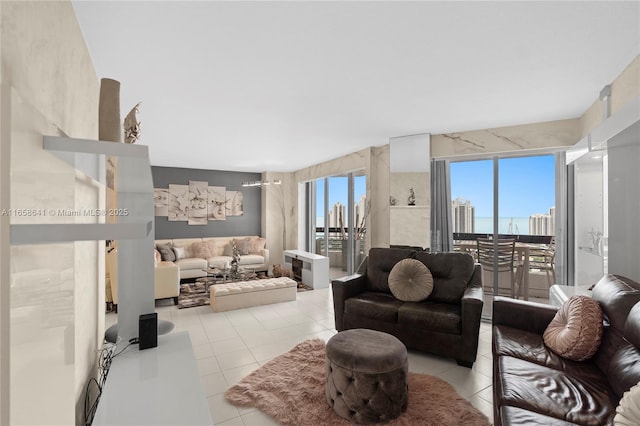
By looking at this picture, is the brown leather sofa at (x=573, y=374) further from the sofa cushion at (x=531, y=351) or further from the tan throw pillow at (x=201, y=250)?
the tan throw pillow at (x=201, y=250)

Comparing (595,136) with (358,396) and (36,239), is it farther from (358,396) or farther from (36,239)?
(36,239)

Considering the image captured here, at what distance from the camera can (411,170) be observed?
15.0 feet

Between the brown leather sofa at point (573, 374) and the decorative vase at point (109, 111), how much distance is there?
225 centimetres

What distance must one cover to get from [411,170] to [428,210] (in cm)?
65

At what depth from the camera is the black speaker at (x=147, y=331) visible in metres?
1.74

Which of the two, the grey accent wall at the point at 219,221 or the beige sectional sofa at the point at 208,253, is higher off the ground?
the grey accent wall at the point at 219,221

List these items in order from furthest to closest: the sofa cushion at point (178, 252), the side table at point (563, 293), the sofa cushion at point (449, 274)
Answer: the sofa cushion at point (178, 252) < the sofa cushion at point (449, 274) < the side table at point (563, 293)

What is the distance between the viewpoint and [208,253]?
708cm

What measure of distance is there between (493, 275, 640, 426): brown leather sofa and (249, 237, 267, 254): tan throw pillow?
595 cm

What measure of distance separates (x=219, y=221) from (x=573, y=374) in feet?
24.0

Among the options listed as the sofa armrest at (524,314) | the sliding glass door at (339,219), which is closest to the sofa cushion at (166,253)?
the sliding glass door at (339,219)

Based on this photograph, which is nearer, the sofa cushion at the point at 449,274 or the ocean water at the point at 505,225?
the sofa cushion at the point at 449,274

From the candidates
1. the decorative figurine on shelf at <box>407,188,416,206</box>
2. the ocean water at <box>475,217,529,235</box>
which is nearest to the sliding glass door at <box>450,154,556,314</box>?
the ocean water at <box>475,217,529,235</box>

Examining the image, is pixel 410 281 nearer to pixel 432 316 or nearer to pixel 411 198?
pixel 432 316
